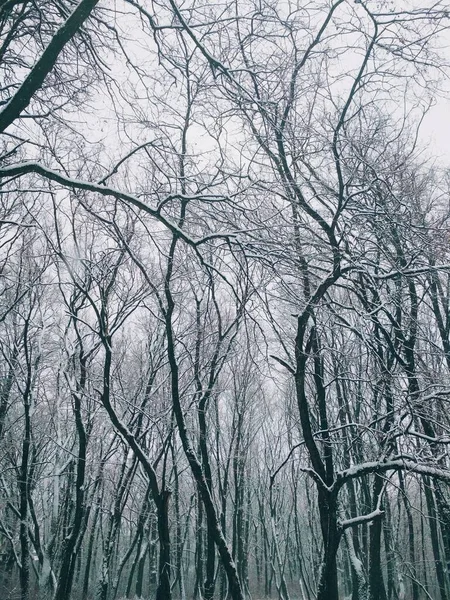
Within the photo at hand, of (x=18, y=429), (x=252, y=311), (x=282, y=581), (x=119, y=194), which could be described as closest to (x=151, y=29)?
(x=119, y=194)

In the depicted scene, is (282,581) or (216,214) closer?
(216,214)

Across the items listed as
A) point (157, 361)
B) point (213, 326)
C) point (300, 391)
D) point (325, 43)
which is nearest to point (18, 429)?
point (157, 361)

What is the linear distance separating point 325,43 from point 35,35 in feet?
12.7

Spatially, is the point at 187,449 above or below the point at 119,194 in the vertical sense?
below

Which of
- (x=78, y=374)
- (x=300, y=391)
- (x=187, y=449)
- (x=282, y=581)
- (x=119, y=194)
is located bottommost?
(x=282, y=581)

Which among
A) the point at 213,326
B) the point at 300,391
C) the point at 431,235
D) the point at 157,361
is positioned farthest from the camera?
the point at 157,361

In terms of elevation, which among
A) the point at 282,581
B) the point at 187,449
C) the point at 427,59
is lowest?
the point at 282,581

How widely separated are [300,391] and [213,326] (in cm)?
403

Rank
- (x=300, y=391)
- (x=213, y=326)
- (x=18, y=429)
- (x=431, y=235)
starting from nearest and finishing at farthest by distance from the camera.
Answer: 1. (x=431, y=235)
2. (x=300, y=391)
3. (x=213, y=326)
4. (x=18, y=429)

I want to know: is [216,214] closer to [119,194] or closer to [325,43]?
[119,194]

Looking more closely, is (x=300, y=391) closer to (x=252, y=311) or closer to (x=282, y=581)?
(x=252, y=311)

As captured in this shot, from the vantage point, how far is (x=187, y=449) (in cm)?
897

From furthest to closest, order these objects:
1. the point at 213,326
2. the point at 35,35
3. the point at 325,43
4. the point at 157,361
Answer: the point at 157,361 → the point at 213,326 → the point at 325,43 → the point at 35,35

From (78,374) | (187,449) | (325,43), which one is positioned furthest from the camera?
(78,374)
